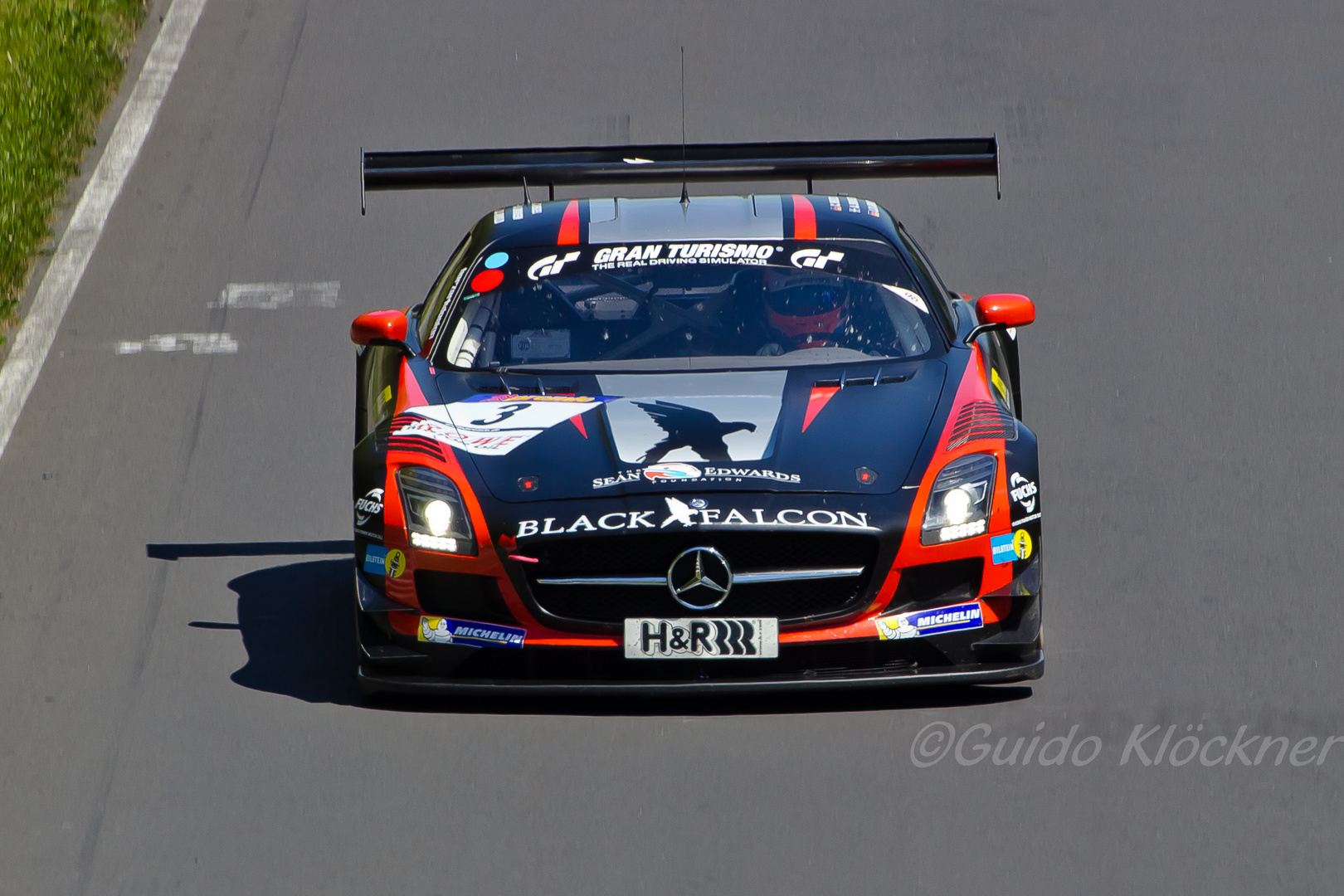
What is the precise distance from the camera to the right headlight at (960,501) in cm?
607

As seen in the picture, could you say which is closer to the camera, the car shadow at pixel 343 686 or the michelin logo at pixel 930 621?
the michelin logo at pixel 930 621

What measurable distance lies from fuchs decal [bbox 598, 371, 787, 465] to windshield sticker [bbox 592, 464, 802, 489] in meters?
0.05

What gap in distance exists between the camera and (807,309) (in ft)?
24.0

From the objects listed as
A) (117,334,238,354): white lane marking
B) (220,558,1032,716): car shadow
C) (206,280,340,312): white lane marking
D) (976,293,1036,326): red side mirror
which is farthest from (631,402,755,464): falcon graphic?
(206,280,340,312): white lane marking

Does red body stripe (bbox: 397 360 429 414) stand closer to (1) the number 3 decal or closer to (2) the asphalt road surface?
(1) the number 3 decal

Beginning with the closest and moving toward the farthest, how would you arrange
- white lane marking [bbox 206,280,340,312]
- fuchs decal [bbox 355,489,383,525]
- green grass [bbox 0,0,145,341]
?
fuchs decal [bbox 355,489,383,525]
white lane marking [bbox 206,280,340,312]
green grass [bbox 0,0,145,341]

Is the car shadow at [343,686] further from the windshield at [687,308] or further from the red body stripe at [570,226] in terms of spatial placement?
the red body stripe at [570,226]

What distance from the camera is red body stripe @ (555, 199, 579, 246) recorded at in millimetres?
7684

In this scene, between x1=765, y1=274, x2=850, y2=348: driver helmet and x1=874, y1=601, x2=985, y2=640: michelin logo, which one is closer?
x1=874, y1=601, x2=985, y2=640: michelin logo

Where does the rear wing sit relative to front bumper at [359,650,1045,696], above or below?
above

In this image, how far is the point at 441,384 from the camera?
6.98 metres

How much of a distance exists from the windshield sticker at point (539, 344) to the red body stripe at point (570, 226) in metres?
0.55

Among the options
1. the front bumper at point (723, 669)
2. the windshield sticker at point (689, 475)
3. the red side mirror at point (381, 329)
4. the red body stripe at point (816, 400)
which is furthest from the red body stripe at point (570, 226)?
the front bumper at point (723, 669)

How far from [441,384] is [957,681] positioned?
6.92ft
